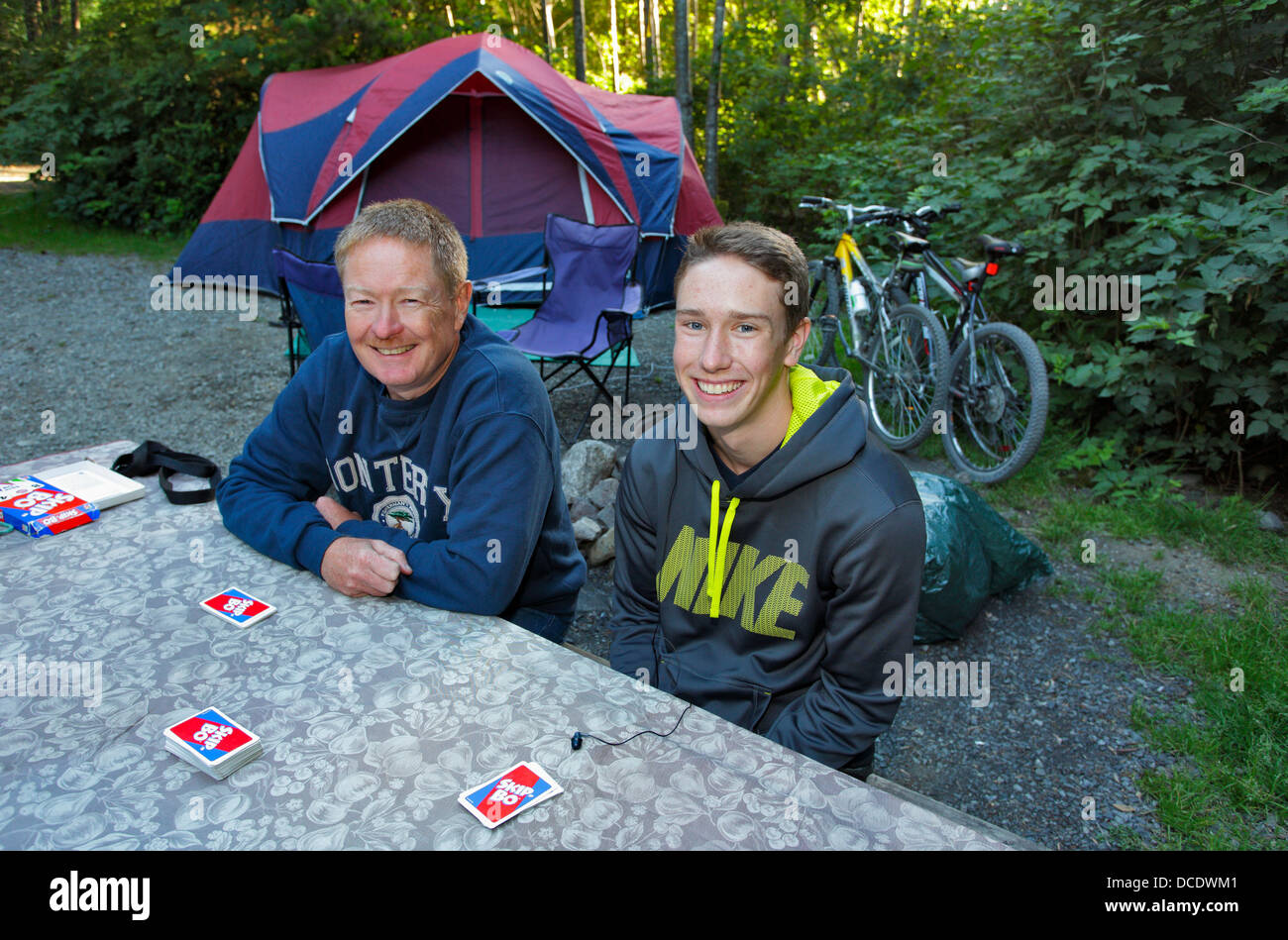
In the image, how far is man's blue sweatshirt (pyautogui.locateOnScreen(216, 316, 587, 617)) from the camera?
1576 millimetres

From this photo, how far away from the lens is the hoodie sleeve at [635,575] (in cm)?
172

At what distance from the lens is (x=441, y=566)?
1.53m

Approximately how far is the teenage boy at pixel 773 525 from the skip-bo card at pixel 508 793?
584mm

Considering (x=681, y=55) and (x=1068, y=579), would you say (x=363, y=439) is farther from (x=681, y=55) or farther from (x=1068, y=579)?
(x=681, y=55)

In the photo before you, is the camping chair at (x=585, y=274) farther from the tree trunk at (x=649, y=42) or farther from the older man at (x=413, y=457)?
the tree trunk at (x=649, y=42)

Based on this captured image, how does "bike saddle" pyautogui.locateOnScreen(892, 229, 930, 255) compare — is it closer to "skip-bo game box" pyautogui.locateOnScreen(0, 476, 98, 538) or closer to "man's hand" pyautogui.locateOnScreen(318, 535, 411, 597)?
"man's hand" pyautogui.locateOnScreen(318, 535, 411, 597)

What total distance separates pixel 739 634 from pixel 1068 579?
2.31 metres

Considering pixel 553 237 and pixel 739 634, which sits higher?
pixel 553 237

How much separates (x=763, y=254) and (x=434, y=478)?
85 cm

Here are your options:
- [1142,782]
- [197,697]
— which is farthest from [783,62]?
[197,697]

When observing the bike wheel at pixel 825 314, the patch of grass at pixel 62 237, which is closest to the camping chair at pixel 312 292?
the bike wheel at pixel 825 314

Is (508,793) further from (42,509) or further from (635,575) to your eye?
(42,509)

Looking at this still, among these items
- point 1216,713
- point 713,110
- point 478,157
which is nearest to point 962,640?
point 1216,713
